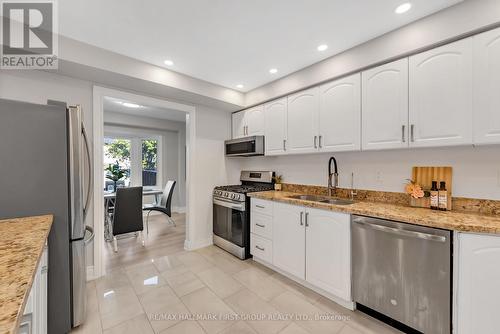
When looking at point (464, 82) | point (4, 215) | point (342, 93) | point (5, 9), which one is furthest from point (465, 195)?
point (5, 9)

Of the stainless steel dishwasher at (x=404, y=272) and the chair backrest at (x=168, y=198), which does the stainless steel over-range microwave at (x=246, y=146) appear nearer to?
the chair backrest at (x=168, y=198)

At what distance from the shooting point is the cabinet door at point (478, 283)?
129 centimetres

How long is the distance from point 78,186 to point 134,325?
47.6 inches

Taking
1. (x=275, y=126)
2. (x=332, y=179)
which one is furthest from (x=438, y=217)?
(x=275, y=126)

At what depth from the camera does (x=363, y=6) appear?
1653mm

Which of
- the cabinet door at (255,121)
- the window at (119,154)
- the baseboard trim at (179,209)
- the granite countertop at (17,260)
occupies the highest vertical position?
the cabinet door at (255,121)

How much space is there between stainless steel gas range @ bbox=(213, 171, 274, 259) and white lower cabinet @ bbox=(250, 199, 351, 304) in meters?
0.22

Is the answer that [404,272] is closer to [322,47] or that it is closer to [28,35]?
[322,47]

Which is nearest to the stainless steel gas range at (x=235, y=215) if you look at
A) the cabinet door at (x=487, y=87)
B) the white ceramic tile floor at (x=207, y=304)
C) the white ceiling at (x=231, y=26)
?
the white ceramic tile floor at (x=207, y=304)

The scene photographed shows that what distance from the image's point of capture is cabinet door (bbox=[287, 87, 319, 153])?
256cm

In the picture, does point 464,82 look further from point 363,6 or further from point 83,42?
point 83,42

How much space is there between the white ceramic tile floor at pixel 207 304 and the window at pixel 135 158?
130 inches

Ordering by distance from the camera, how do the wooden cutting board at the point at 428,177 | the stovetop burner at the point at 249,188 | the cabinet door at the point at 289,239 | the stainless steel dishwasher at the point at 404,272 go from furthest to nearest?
1. the stovetop burner at the point at 249,188
2. the cabinet door at the point at 289,239
3. the wooden cutting board at the point at 428,177
4. the stainless steel dishwasher at the point at 404,272

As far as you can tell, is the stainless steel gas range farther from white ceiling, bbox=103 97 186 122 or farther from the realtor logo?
the realtor logo
